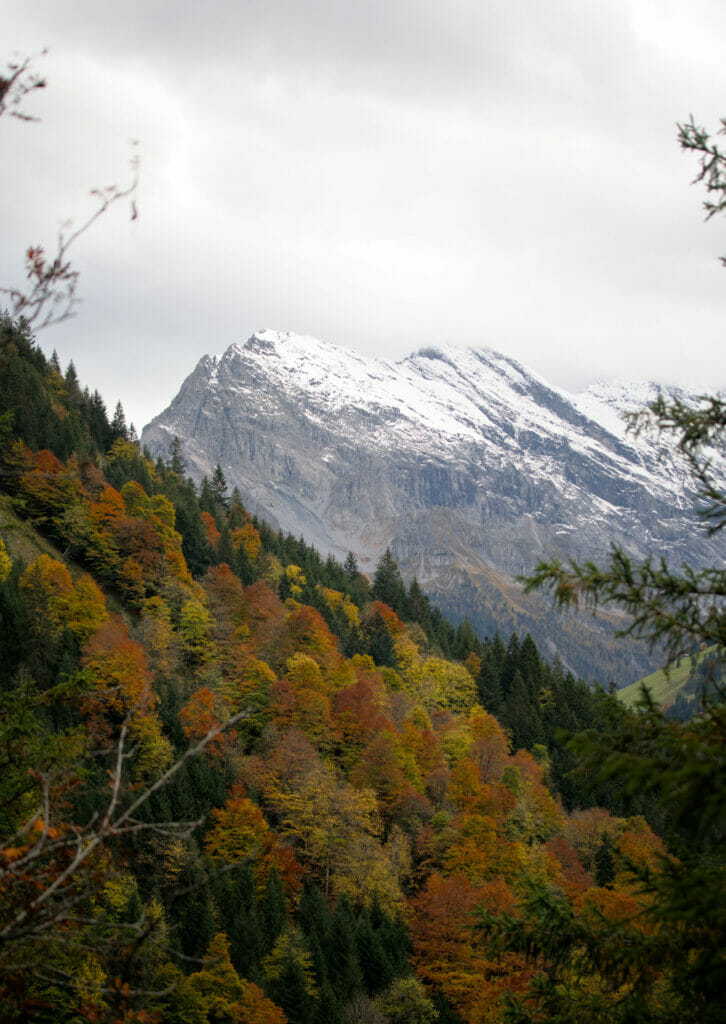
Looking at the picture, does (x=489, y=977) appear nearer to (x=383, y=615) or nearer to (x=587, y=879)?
(x=587, y=879)

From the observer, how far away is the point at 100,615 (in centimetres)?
5153

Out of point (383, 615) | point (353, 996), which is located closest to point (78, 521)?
point (383, 615)

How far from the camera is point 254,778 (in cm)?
4466

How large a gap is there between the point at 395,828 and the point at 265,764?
848 cm

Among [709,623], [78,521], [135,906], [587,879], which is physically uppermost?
[709,623]

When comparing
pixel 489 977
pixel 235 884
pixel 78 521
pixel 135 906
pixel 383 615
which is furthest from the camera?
pixel 383 615

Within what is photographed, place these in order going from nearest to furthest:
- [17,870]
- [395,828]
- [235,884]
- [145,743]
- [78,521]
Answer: [17,870]
[235,884]
[145,743]
[395,828]
[78,521]

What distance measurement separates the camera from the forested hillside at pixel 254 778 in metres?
14.2

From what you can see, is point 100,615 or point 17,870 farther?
point 100,615

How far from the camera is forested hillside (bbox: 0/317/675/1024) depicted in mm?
14219

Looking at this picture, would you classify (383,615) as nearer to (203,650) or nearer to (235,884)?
(203,650)

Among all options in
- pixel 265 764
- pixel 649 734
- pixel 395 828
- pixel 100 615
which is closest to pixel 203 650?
pixel 100 615

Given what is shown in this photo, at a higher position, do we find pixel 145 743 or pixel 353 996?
pixel 145 743

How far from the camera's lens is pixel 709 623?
905 centimetres
